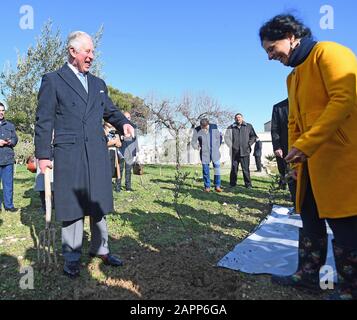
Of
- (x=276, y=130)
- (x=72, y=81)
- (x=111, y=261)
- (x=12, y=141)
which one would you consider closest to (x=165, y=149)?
(x=12, y=141)

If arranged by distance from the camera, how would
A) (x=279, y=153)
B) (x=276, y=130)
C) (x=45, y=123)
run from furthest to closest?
1. (x=276, y=130)
2. (x=279, y=153)
3. (x=45, y=123)

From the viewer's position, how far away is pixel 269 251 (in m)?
3.90

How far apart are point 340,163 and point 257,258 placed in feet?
5.95

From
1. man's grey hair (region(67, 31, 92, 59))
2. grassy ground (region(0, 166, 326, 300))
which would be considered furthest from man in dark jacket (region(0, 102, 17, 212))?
man's grey hair (region(67, 31, 92, 59))

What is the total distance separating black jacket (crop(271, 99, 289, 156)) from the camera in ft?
18.2

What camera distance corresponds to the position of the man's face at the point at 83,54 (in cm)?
296

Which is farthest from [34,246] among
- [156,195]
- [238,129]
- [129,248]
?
[238,129]

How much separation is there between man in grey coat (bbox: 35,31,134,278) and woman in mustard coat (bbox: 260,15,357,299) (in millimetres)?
1649

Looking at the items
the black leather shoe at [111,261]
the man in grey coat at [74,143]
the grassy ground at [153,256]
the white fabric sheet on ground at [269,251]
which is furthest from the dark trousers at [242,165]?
the man in grey coat at [74,143]

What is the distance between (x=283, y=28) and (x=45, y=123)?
2077 mm

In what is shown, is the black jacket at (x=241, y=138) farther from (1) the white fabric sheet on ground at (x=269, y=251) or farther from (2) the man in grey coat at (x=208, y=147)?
(1) the white fabric sheet on ground at (x=269, y=251)

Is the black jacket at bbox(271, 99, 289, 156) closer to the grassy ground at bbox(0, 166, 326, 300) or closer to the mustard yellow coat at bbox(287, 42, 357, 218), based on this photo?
the grassy ground at bbox(0, 166, 326, 300)

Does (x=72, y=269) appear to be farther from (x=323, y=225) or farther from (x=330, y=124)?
(x=330, y=124)
